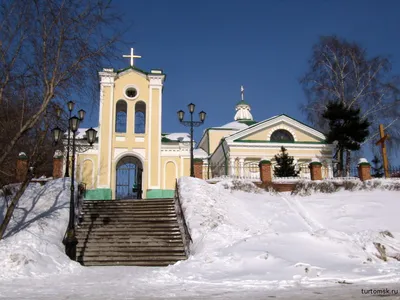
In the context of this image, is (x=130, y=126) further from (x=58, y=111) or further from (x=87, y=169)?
(x=58, y=111)

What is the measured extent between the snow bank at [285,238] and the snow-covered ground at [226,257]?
25 mm

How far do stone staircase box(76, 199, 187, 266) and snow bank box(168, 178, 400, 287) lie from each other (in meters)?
0.90

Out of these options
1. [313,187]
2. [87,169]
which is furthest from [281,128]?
[87,169]

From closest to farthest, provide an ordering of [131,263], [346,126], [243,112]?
1. [131,263]
2. [346,126]
3. [243,112]

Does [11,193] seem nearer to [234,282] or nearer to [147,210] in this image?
[147,210]

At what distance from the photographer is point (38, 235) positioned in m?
11.1

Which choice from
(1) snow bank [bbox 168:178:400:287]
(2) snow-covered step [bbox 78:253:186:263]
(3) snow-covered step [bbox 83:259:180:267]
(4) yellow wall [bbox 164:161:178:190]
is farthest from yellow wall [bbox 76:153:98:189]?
(3) snow-covered step [bbox 83:259:180:267]

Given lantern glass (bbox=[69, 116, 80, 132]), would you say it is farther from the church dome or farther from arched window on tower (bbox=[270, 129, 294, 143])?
the church dome

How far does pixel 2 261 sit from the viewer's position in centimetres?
900

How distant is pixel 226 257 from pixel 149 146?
620 inches

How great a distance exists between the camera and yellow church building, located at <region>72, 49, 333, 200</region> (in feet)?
76.6

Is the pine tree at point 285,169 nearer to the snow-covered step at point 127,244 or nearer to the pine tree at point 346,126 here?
the pine tree at point 346,126

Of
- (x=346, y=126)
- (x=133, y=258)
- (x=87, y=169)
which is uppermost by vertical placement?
(x=346, y=126)

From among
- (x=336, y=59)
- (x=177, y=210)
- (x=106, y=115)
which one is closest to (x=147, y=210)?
(x=177, y=210)
